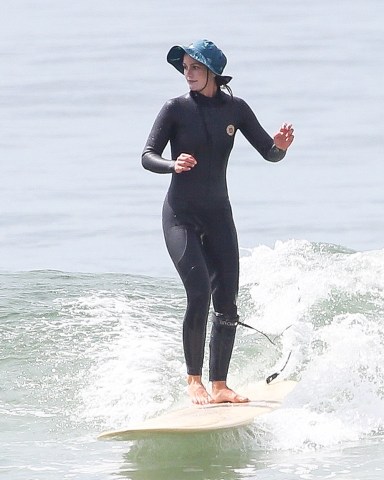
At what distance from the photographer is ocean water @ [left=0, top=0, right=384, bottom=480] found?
8.94 m

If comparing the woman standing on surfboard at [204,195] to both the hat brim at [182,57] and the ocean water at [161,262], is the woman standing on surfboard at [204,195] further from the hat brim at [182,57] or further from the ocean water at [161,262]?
the ocean water at [161,262]

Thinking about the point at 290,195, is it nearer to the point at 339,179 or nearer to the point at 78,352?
the point at 339,179

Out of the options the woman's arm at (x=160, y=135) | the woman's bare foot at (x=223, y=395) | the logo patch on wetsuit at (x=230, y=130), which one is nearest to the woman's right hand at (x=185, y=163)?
the woman's arm at (x=160, y=135)

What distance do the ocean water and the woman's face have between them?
1790 millimetres

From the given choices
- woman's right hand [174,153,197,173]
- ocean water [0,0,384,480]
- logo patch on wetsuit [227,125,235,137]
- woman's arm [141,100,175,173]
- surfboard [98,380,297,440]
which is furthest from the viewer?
logo patch on wetsuit [227,125,235,137]

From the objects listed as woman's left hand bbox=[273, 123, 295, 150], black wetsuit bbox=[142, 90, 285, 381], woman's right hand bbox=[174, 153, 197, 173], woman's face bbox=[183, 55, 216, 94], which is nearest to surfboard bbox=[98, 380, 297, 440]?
black wetsuit bbox=[142, 90, 285, 381]

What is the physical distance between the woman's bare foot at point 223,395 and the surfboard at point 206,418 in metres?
0.07

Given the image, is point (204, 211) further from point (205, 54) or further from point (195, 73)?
point (205, 54)

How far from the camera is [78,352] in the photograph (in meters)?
11.0

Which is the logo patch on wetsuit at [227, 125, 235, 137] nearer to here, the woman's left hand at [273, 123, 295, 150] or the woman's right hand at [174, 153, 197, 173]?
the woman's left hand at [273, 123, 295, 150]

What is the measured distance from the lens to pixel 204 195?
932 centimetres

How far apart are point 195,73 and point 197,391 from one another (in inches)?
72.2


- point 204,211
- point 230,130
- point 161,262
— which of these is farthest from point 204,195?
point 161,262

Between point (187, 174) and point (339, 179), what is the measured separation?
934 cm
